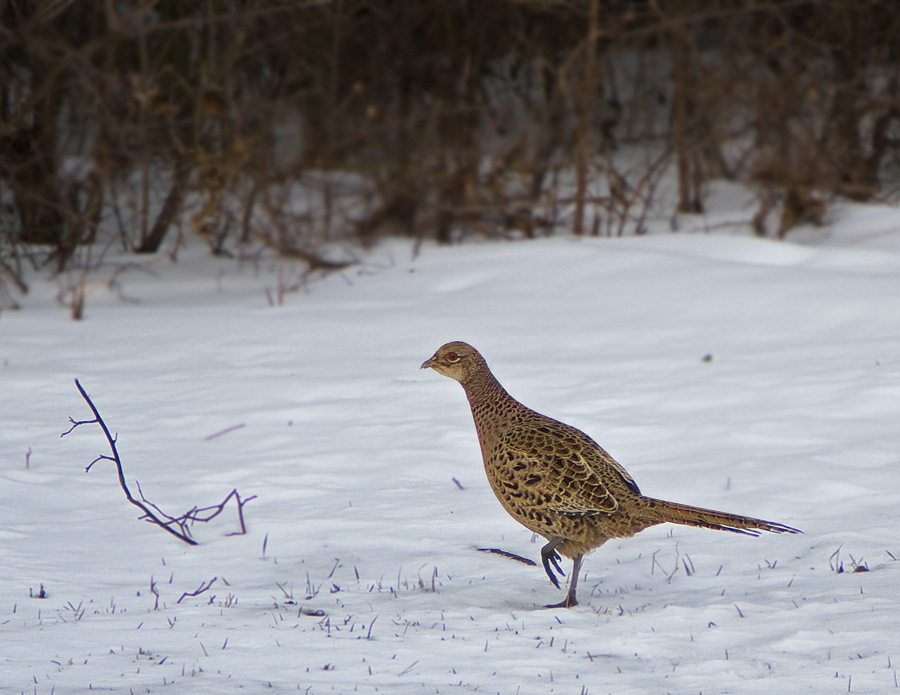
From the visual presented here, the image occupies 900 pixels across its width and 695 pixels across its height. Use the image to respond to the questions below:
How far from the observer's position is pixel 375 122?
1345 cm

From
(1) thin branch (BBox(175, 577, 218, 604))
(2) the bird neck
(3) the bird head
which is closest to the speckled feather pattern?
(2) the bird neck

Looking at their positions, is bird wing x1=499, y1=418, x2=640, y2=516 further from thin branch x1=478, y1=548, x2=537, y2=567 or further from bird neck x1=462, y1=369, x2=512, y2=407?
thin branch x1=478, y1=548, x2=537, y2=567

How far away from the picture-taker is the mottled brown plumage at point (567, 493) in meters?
4.11

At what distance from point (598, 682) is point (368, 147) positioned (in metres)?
10.7

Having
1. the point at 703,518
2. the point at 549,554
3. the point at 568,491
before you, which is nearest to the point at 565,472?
the point at 568,491

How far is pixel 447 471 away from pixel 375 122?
826 centimetres

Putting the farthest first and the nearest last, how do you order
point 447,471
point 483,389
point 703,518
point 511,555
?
point 447,471, point 483,389, point 511,555, point 703,518

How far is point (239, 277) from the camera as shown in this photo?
11281 millimetres

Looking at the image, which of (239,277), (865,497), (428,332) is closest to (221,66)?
(239,277)

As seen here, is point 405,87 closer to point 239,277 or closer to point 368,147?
point 368,147

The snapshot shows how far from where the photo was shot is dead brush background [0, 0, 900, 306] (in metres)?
10.6

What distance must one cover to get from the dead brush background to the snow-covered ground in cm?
83

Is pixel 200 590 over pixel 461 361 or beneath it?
beneath

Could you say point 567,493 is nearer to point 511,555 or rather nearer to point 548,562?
point 548,562
